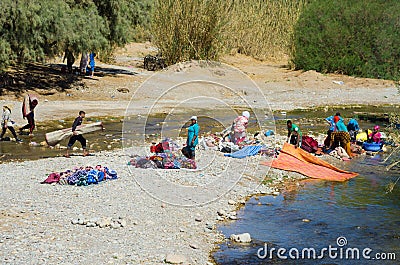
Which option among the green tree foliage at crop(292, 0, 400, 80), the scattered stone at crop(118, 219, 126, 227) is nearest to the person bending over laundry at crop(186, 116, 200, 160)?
the scattered stone at crop(118, 219, 126, 227)

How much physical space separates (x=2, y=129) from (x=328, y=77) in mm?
25963

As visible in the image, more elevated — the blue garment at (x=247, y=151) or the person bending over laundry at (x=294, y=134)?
the person bending over laundry at (x=294, y=134)

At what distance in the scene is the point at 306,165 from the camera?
16.8 metres

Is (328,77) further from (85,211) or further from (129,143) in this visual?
(85,211)

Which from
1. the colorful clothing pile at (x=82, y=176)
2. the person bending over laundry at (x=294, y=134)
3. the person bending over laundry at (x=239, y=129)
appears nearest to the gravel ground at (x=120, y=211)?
the colorful clothing pile at (x=82, y=176)

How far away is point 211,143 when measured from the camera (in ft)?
60.3

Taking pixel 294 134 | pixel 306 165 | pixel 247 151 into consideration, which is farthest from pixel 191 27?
pixel 306 165

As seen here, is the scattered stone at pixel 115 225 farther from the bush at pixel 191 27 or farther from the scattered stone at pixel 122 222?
the bush at pixel 191 27

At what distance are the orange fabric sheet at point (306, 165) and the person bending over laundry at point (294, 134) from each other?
0.86 meters

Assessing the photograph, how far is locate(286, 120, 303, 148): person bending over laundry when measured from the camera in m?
18.2

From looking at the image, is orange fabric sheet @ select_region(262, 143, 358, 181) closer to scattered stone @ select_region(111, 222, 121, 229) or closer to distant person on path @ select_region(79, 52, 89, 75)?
scattered stone @ select_region(111, 222, 121, 229)

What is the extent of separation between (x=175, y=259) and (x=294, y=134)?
32.9 feet

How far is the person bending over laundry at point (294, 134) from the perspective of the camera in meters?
18.2

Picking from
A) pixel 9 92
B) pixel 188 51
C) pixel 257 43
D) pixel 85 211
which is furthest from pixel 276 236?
pixel 257 43
